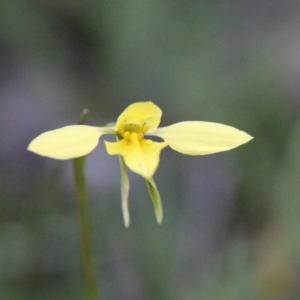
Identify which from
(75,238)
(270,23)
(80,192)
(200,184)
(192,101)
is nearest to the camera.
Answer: (80,192)

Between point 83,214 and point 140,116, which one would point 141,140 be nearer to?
point 140,116

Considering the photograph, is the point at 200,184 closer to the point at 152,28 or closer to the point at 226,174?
the point at 226,174

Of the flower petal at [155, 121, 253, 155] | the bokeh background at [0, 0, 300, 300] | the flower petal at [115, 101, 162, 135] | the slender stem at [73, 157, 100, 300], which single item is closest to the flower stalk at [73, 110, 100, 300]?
the slender stem at [73, 157, 100, 300]

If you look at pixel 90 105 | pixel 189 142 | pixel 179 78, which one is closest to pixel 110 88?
pixel 90 105

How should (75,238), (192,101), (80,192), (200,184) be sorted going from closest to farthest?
1. (80,192)
2. (75,238)
3. (200,184)
4. (192,101)

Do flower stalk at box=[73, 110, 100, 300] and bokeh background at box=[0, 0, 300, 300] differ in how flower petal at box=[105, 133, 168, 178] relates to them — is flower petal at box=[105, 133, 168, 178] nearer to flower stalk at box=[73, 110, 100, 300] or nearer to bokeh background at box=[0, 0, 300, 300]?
flower stalk at box=[73, 110, 100, 300]

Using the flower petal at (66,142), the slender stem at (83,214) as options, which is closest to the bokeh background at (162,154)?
the slender stem at (83,214)
